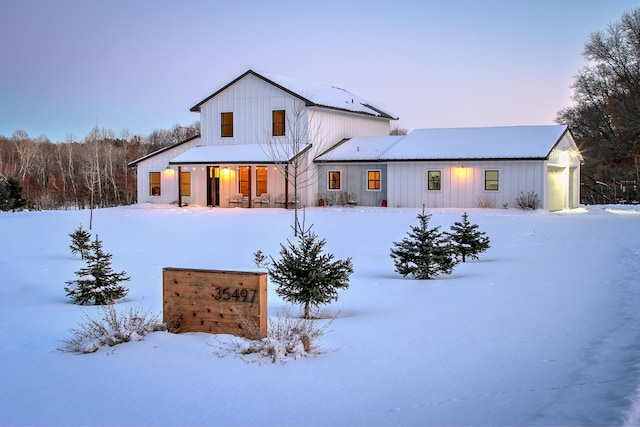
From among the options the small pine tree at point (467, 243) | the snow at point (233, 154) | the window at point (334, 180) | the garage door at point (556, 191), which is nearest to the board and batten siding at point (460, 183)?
the garage door at point (556, 191)

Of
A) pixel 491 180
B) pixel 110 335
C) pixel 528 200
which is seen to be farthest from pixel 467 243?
pixel 491 180

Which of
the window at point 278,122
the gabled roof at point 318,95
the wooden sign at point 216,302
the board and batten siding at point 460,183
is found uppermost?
the gabled roof at point 318,95

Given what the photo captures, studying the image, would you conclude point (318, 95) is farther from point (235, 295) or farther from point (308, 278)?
point (235, 295)

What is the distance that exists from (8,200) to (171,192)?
30.3 feet

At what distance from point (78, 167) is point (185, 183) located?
4823 centimetres

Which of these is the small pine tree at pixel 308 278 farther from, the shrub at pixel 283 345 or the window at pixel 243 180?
the window at pixel 243 180

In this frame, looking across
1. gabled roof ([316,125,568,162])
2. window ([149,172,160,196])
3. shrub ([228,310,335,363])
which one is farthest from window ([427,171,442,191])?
shrub ([228,310,335,363])

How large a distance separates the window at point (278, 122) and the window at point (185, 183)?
6069 millimetres

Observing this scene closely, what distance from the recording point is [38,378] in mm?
6488

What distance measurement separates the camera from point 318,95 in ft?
121

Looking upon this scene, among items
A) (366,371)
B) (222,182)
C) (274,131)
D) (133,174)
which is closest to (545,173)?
(274,131)

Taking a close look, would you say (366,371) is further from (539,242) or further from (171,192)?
(171,192)

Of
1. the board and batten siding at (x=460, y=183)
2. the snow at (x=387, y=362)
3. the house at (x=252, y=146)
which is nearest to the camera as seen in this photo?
the snow at (x=387, y=362)

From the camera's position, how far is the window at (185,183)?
122 feet
